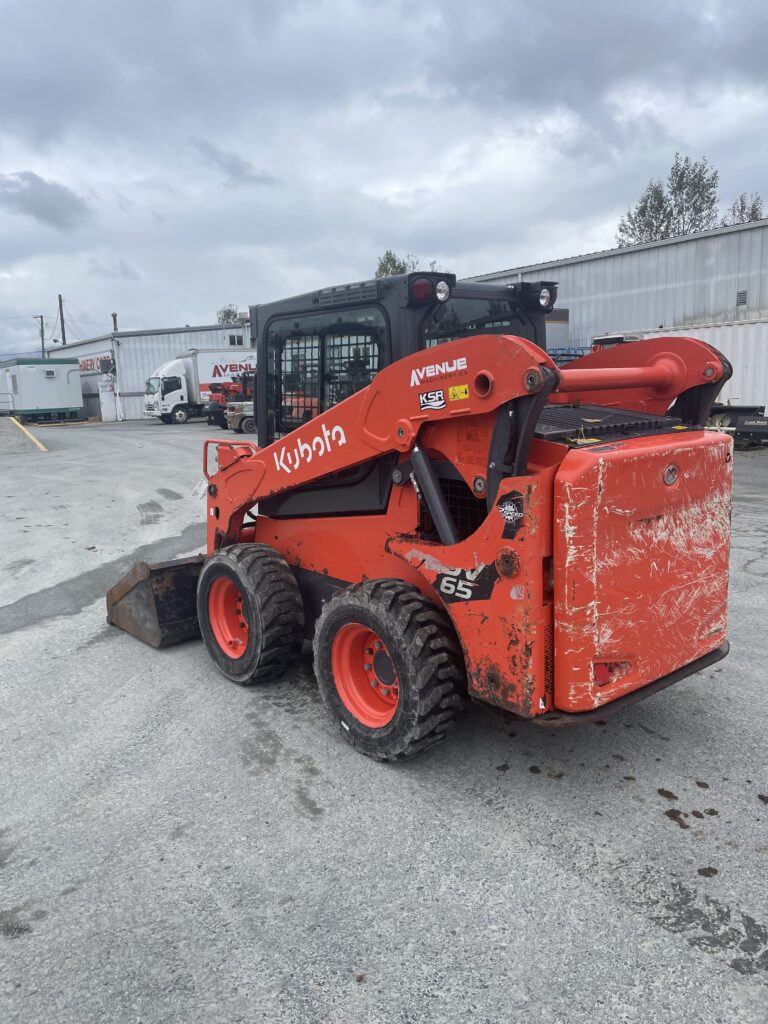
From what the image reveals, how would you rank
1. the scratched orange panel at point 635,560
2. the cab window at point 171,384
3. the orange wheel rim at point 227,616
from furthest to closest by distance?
the cab window at point 171,384, the orange wheel rim at point 227,616, the scratched orange panel at point 635,560

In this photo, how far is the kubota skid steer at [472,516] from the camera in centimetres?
309

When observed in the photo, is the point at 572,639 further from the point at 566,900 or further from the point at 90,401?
the point at 90,401

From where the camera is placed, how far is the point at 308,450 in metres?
4.23

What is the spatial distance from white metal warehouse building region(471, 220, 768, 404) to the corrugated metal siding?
0.09 feet

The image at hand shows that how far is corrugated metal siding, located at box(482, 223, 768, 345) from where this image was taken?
21.0 metres

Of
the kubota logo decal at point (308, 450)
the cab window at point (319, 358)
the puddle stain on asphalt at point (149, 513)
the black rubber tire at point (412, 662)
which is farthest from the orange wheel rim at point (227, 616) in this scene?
the puddle stain on asphalt at point (149, 513)

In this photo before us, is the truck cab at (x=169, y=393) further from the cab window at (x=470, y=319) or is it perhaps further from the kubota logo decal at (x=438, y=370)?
the kubota logo decal at (x=438, y=370)

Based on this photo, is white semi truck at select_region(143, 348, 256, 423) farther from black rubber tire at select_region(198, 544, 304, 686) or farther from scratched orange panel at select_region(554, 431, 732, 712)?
scratched orange panel at select_region(554, 431, 732, 712)

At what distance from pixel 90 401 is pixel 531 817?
4627cm

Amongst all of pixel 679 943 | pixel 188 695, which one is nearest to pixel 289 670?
pixel 188 695

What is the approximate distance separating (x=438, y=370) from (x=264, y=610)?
6.26ft

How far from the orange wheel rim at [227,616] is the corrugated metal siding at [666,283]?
2067cm

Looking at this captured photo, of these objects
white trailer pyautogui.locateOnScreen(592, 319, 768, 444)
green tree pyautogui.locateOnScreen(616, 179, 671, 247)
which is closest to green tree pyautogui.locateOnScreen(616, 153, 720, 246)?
green tree pyautogui.locateOnScreen(616, 179, 671, 247)

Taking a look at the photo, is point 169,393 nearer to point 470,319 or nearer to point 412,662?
point 470,319
